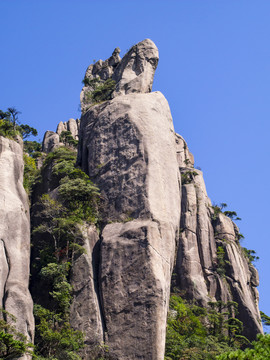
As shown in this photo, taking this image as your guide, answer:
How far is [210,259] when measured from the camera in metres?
54.2

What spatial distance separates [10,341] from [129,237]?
11554 millimetres

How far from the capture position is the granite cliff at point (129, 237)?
32.6 metres

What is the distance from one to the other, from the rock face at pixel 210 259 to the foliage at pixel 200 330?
184 cm

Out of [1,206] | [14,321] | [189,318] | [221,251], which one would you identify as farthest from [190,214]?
[14,321]

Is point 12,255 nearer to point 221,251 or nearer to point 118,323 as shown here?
point 118,323

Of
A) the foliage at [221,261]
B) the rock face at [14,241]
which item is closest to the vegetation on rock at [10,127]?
the rock face at [14,241]

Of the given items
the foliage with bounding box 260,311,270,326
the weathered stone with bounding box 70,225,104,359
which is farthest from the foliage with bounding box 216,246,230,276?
the weathered stone with bounding box 70,225,104,359

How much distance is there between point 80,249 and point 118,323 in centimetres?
584

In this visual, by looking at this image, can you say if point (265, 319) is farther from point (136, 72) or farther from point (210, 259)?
point (136, 72)

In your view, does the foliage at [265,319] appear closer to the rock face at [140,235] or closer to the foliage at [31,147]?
the rock face at [140,235]

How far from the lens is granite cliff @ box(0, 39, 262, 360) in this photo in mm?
32562

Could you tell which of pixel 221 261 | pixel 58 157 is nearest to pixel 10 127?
pixel 58 157

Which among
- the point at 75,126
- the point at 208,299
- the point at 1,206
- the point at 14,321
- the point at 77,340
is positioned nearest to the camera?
the point at 14,321

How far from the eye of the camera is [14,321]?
1168 inches
